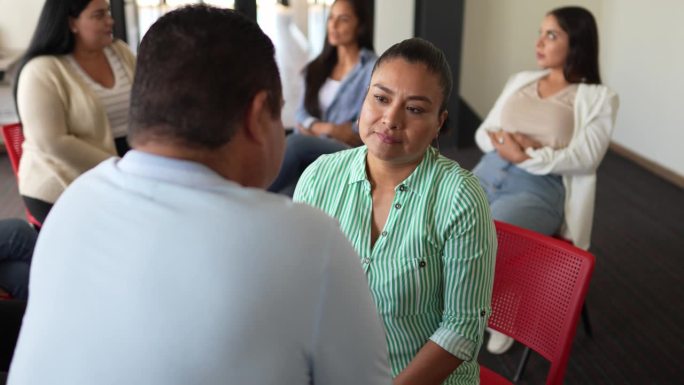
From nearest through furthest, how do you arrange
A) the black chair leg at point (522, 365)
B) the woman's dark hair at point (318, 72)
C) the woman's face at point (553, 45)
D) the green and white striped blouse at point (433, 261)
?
1. the green and white striped blouse at point (433, 261)
2. the black chair leg at point (522, 365)
3. the woman's face at point (553, 45)
4. the woman's dark hair at point (318, 72)

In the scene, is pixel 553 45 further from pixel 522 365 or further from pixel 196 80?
pixel 196 80

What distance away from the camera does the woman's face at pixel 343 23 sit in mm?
3053

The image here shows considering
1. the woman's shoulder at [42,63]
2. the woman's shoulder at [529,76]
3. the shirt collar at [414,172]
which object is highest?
the shirt collar at [414,172]

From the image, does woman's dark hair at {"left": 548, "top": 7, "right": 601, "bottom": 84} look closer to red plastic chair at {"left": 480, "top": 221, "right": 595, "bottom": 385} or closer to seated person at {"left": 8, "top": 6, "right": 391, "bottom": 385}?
red plastic chair at {"left": 480, "top": 221, "right": 595, "bottom": 385}

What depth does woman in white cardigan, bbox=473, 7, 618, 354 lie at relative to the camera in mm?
2461

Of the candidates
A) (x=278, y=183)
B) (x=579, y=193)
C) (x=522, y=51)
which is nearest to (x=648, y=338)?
(x=579, y=193)

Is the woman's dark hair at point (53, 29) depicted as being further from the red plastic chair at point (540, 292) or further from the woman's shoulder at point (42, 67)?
the red plastic chair at point (540, 292)

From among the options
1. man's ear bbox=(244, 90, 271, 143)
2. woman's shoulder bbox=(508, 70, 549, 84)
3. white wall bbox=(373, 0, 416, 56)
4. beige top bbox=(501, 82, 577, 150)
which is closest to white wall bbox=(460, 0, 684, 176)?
white wall bbox=(373, 0, 416, 56)

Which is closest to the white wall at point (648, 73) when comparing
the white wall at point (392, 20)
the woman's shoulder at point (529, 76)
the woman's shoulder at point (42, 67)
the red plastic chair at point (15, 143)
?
the white wall at point (392, 20)

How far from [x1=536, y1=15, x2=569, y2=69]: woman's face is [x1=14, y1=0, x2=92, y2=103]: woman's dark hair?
5.95 ft

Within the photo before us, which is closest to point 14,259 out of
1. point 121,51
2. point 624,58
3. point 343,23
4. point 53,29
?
point 53,29

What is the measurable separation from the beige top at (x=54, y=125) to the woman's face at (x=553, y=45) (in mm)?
1785

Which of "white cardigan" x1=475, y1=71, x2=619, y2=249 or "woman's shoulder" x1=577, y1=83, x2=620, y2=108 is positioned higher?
"woman's shoulder" x1=577, y1=83, x2=620, y2=108

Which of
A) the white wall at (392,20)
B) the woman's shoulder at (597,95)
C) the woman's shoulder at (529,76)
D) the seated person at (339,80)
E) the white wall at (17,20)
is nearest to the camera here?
the woman's shoulder at (597,95)
